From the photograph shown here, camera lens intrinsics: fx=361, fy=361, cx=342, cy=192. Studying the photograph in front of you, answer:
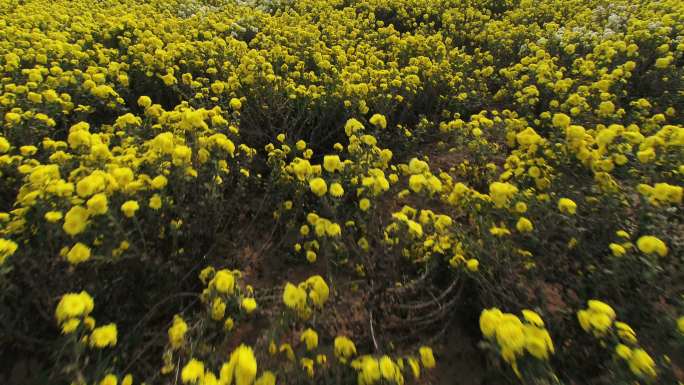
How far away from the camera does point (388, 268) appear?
2977mm

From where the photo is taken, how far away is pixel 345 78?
4.99m

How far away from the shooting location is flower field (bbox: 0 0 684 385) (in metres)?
1.96

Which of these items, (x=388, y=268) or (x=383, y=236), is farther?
(x=383, y=236)

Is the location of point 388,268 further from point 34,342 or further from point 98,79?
point 98,79

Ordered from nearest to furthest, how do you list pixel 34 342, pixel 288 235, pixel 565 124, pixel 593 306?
pixel 593 306, pixel 34 342, pixel 565 124, pixel 288 235

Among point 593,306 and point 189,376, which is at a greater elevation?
point 593,306

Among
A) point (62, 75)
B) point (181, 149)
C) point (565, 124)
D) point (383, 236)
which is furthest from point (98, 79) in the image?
point (565, 124)

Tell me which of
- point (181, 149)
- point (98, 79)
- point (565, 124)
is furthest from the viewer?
point (98, 79)

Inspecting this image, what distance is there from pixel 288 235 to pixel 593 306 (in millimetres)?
2605

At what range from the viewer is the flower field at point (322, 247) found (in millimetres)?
1963

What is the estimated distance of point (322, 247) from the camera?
3.37 metres

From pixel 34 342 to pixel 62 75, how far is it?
3153 millimetres

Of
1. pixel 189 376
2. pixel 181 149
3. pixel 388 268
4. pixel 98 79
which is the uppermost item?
pixel 181 149

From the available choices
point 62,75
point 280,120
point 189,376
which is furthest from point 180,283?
point 62,75
